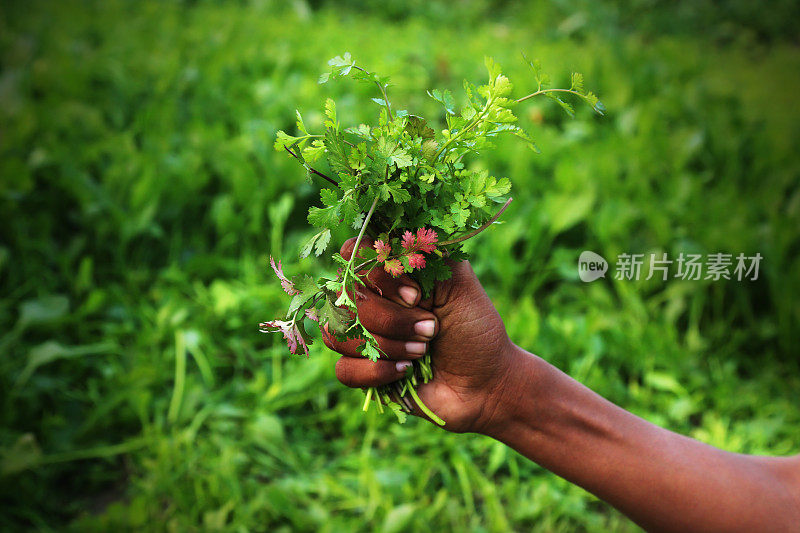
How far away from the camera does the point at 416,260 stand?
0.90m

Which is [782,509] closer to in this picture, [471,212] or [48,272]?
[471,212]

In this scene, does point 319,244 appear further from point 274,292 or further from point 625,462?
point 274,292

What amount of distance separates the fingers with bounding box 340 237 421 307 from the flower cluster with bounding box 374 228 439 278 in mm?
66

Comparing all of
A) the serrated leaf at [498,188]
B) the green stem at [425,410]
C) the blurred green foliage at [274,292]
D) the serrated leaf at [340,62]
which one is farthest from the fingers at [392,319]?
the blurred green foliage at [274,292]

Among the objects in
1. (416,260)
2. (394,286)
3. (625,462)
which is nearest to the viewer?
(416,260)

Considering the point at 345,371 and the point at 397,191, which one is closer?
the point at 397,191

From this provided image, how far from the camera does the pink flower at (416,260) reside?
0.89 m

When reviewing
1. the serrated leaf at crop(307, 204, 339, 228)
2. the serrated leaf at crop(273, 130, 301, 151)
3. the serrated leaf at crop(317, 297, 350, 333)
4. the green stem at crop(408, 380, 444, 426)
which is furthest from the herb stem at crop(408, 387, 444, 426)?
the serrated leaf at crop(273, 130, 301, 151)

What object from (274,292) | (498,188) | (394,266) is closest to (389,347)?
(394,266)

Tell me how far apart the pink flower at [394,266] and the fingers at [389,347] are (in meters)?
0.14

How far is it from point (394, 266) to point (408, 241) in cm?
4

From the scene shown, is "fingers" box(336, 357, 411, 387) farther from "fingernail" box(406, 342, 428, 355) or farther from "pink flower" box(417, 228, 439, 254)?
"pink flower" box(417, 228, 439, 254)

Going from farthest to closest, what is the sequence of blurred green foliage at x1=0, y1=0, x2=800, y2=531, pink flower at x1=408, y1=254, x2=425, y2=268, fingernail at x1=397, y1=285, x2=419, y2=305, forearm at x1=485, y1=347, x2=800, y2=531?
1. blurred green foliage at x1=0, y1=0, x2=800, y2=531
2. forearm at x1=485, y1=347, x2=800, y2=531
3. fingernail at x1=397, y1=285, x2=419, y2=305
4. pink flower at x1=408, y1=254, x2=425, y2=268

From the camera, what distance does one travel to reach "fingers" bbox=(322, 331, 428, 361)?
101 cm
